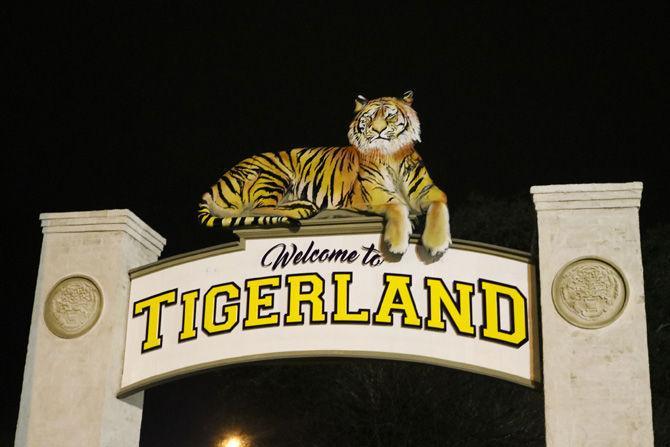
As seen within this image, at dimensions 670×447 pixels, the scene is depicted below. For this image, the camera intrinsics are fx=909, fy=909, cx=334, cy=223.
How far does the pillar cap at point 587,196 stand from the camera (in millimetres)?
9586

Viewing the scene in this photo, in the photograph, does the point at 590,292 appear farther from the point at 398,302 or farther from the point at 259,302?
the point at 259,302

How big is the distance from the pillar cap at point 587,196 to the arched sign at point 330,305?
2.21ft

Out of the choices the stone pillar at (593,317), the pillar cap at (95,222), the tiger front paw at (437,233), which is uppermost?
the pillar cap at (95,222)

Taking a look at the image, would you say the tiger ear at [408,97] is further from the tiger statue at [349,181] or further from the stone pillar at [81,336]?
the stone pillar at [81,336]

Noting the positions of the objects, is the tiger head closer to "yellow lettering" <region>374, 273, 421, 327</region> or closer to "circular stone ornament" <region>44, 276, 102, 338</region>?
"yellow lettering" <region>374, 273, 421, 327</region>

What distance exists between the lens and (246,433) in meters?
27.4

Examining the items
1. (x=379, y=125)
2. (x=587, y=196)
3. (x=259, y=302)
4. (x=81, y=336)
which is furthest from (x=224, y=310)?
(x=587, y=196)

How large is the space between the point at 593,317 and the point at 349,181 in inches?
129

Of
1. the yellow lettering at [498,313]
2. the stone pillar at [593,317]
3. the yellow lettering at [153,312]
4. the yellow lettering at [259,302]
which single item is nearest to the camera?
the stone pillar at [593,317]

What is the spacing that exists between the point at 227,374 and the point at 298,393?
2.33m

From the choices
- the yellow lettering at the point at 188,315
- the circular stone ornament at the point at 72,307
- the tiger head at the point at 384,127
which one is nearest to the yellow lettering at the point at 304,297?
the yellow lettering at the point at 188,315

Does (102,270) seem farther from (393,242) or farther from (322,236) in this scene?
(393,242)

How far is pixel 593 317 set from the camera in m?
9.41

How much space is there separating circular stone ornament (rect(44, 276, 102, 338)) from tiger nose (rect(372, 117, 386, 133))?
387 cm
